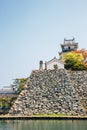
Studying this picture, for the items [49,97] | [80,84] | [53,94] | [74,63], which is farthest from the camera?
[74,63]

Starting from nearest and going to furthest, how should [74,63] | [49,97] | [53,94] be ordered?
[49,97], [53,94], [74,63]

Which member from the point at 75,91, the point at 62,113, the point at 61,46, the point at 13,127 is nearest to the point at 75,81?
the point at 75,91

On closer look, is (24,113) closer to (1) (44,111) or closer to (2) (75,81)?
(1) (44,111)

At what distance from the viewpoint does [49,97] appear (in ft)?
156

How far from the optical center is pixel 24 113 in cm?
4641

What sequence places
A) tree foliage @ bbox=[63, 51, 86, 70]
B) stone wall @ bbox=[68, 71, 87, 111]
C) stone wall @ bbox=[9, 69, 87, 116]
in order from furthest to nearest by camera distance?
tree foliage @ bbox=[63, 51, 86, 70], stone wall @ bbox=[68, 71, 87, 111], stone wall @ bbox=[9, 69, 87, 116]

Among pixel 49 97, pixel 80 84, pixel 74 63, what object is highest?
pixel 74 63

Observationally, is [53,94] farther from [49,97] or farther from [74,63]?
[74,63]

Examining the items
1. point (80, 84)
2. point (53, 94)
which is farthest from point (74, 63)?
point (53, 94)

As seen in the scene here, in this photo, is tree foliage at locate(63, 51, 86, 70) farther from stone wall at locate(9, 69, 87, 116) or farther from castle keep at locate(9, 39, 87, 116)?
stone wall at locate(9, 69, 87, 116)

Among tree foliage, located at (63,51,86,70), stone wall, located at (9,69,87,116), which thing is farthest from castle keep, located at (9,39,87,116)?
tree foliage, located at (63,51,86,70)

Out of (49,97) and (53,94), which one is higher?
(53,94)

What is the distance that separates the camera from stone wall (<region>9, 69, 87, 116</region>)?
46.4 m

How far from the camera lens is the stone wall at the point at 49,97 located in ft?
152
